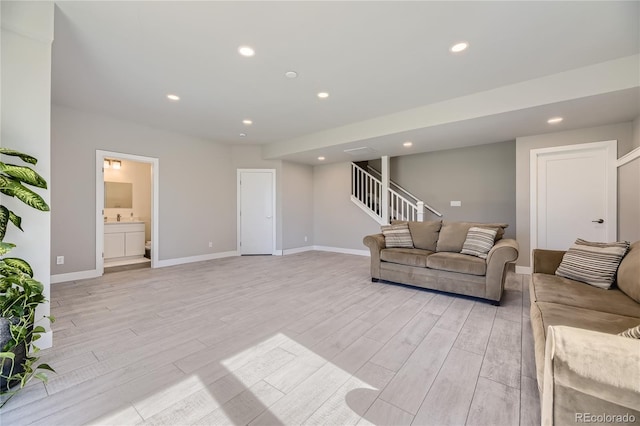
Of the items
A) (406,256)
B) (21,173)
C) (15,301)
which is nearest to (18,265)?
(15,301)

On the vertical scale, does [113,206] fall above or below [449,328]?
above

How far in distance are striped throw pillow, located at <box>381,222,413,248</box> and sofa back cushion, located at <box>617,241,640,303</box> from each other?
7.21ft

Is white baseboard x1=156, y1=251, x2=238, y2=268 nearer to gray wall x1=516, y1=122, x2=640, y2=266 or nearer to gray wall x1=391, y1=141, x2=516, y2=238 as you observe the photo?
gray wall x1=391, y1=141, x2=516, y2=238

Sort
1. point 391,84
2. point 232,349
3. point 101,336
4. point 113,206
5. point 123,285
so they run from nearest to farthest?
point 232,349
point 101,336
point 391,84
point 123,285
point 113,206

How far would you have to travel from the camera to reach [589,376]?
2.70 ft

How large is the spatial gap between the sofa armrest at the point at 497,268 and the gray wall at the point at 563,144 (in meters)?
1.84

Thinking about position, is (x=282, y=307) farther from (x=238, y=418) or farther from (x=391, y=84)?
(x=391, y=84)

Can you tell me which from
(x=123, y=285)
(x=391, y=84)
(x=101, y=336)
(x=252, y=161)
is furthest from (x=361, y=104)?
(x=123, y=285)

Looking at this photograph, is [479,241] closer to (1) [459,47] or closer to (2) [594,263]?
(2) [594,263]

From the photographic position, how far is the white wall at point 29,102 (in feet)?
6.05

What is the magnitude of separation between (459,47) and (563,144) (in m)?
2.98

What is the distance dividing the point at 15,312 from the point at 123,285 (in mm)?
2442

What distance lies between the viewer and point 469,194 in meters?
5.77

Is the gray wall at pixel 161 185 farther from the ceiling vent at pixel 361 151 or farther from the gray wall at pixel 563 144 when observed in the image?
the gray wall at pixel 563 144
